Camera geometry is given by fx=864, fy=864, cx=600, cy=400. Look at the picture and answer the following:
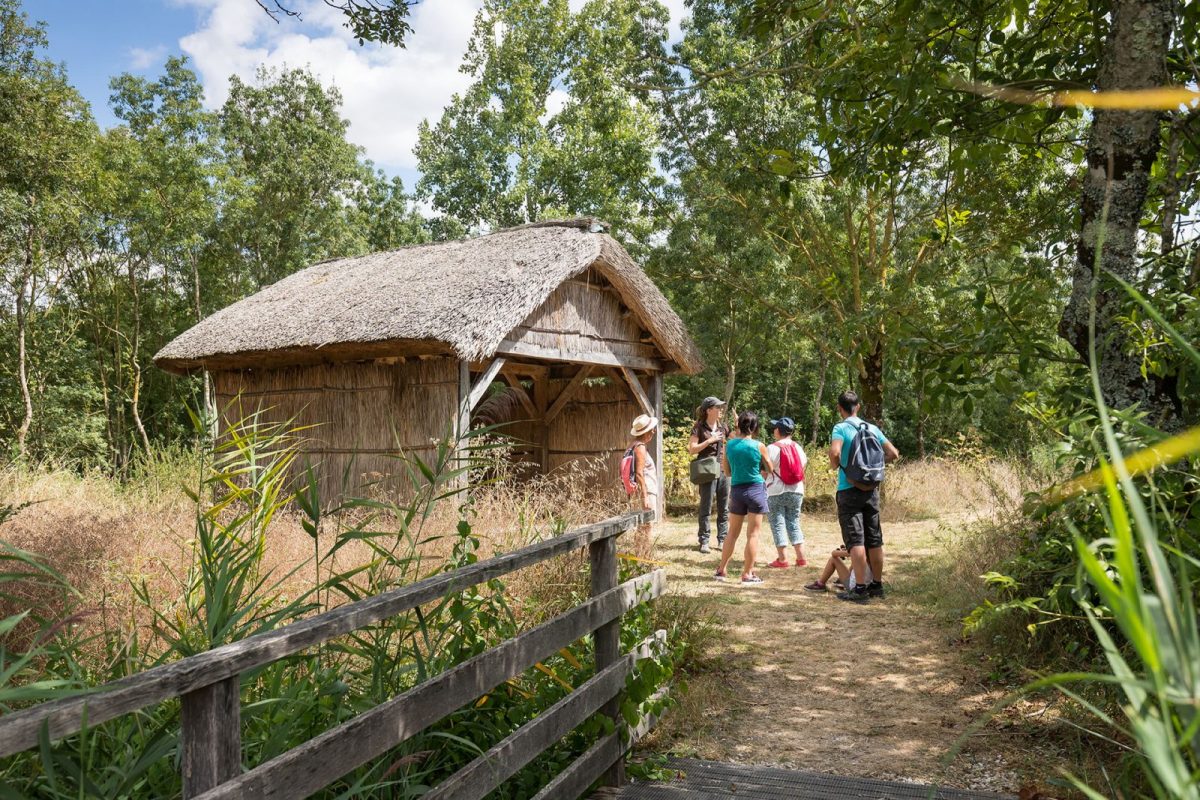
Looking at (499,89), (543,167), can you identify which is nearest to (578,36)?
(499,89)

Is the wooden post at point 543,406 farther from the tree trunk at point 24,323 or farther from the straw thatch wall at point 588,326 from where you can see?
the tree trunk at point 24,323

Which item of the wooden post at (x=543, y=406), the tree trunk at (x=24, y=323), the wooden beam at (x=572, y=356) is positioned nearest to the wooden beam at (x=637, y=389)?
the wooden beam at (x=572, y=356)

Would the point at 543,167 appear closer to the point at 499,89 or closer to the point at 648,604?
the point at 499,89

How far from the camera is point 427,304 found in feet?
32.3

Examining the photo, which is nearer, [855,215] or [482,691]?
[482,691]

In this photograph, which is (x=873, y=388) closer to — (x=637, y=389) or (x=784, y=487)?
(x=637, y=389)

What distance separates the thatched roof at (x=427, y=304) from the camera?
949 cm

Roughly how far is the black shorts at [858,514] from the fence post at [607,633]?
3684mm

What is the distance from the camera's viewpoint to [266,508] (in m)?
2.62

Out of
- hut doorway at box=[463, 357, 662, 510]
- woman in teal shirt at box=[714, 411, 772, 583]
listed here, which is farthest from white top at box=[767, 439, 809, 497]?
hut doorway at box=[463, 357, 662, 510]

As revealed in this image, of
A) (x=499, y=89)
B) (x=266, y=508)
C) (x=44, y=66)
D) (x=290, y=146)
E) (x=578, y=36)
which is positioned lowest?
(x=266, y=508)

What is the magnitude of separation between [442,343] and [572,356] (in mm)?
2480

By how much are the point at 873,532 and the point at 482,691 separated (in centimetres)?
503

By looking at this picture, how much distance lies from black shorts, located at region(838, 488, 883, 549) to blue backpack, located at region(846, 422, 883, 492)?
0.10m
